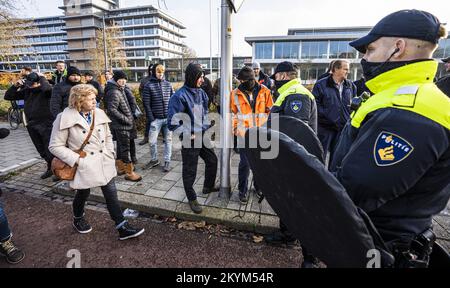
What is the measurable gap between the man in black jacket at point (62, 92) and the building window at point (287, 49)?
48.1 metres

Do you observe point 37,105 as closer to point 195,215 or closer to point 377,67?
point 195,215

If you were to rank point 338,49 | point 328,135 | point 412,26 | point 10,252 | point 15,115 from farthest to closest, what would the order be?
point 338,49 → point 15,115 → point 328,135 → point 10,252 → point 412,26

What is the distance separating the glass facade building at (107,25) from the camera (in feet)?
229

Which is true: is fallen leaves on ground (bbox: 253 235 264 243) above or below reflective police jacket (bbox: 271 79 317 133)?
below

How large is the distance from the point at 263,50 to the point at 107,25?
174ft

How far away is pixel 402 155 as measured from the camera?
1.01 metres

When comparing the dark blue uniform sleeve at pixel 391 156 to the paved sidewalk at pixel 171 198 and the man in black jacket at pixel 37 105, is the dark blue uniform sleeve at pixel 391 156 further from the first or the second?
the man in black jacket at pixel 37 105

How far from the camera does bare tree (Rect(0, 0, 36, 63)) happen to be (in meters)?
12.7

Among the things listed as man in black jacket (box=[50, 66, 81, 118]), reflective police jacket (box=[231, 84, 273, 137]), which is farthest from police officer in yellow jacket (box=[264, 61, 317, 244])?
man in black jacket (box=[50, 66, 81, 118])

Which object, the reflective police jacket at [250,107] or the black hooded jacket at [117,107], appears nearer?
the reflective police jacket at [250,107]

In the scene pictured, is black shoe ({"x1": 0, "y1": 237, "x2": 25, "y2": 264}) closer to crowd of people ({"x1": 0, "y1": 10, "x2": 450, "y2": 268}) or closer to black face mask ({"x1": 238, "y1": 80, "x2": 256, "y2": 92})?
crowd of people ({"x1": 0, "y1": 10, "x2": 450, "y2": 268})

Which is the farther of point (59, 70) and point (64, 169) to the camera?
point (59, 70)

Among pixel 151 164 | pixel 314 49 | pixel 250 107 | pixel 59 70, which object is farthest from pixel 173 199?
pixel 314 49

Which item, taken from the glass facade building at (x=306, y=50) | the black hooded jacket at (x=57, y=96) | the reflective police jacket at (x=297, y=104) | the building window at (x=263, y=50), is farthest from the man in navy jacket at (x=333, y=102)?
the building window at (x=263, y=50)
